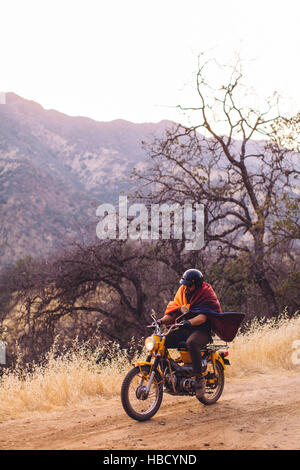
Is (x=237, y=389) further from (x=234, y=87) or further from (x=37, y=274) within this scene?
(x=234, y=87)

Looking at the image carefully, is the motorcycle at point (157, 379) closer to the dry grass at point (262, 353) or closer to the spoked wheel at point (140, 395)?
the spoked wheel at point (140, 395)

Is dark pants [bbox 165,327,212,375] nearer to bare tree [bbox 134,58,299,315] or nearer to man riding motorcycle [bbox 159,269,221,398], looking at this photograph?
man riding motorcycle [bbox 159,269,221,398]

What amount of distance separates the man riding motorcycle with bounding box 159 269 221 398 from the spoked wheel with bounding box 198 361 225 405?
234 millimetres

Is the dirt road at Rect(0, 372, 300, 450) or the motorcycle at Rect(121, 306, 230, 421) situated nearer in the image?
the dirt road at Rect(0, 372, 300, 450)

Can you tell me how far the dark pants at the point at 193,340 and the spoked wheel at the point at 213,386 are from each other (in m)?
0.47

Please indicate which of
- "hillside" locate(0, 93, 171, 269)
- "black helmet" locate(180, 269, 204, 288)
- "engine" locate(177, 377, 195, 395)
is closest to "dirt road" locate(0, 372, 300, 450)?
"engine" locate(177, 377, 195, 395)

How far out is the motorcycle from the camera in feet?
19.4

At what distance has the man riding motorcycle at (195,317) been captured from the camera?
6371 mm

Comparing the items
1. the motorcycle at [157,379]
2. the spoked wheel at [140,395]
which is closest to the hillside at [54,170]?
the motorcycle at [157,379]

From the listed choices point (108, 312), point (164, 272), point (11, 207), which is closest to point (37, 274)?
point (108, 312)

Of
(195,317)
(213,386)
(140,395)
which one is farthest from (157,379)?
(213,386)

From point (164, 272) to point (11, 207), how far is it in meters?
41.8

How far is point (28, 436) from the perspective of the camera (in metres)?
5.35

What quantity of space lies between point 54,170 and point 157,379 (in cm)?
9595
